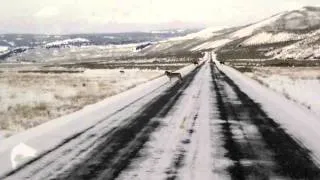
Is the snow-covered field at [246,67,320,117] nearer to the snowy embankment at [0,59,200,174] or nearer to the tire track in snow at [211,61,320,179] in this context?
the tire track in snow at [211,61,320,179]

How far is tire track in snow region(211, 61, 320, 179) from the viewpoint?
885 cm

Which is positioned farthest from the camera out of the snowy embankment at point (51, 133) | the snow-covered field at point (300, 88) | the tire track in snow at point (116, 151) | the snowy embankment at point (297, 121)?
the snow-covered field at point (300, 88)

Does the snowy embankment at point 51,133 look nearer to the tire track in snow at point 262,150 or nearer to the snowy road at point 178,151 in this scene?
the snowy road at point 178,151

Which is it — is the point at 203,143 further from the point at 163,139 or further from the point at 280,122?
the point at 280,122

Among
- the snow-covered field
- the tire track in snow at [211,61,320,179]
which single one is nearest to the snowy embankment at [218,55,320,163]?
the tire track in snow at [211,61,320,179]

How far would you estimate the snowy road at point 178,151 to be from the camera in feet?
28.9

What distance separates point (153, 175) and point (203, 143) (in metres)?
3.25

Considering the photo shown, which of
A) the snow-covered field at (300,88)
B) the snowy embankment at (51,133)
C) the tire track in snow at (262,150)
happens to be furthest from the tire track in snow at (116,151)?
the snow-covered field at (300,88)

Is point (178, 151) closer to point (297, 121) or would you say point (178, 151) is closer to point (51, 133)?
point (51, 133)

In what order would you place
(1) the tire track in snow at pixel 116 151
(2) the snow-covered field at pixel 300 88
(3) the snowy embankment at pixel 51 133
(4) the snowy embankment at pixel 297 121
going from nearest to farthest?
(1) the tire track in snow at pixel 116 151
(3) the snowy embankment at pixel 51 133
(4) the snowy embankment at pixel 297 121
(2) the snow-covered field at pixel 300 88

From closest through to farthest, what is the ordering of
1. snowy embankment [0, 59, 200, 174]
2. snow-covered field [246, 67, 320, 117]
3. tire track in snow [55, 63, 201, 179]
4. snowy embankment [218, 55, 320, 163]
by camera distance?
tire track in snow [55, 63, 201, 179], snowy embankment [0, 59, 200, 174], snowy embankment [218, 55, 320, 163], snow-covered field [246, 67, 320, 117]

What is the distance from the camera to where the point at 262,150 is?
10.9 metres

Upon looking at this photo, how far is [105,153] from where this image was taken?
34.7ft

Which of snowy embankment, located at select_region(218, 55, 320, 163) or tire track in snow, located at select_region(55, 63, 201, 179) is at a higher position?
tire track in snow, located at select_region(55, 63, 201, 179)
